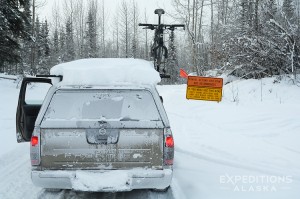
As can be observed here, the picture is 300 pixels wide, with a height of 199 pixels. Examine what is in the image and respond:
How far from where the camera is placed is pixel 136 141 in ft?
12.8

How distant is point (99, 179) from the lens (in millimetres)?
3850

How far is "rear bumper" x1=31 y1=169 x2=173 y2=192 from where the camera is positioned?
3.84 m

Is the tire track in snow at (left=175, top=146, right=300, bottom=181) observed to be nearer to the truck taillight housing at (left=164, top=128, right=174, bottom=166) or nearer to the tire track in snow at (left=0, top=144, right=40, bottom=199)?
the truck taillight housing at (left=164, top=128, right=174, bottom=166)

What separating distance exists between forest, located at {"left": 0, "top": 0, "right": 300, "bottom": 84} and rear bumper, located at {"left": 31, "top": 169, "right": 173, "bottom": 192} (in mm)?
7464

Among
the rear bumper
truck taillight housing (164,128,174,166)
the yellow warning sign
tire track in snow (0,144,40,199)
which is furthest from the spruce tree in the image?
truck taillight housing (164,128,174,166)

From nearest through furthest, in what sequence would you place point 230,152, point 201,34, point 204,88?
point 230,152
point 204,88
point 201,34

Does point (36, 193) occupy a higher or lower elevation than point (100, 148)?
lower

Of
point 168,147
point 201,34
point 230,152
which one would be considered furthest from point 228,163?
point 201,34

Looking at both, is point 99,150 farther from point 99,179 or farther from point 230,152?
point 230,152

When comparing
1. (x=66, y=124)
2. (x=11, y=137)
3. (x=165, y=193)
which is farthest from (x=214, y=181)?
(x=11, y=137)

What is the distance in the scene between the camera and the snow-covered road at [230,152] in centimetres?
473

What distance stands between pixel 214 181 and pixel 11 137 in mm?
5475

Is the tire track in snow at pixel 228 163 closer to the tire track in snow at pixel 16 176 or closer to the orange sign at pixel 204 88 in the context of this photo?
the orange sign at pixel 204 88

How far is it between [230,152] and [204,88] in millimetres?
2852
